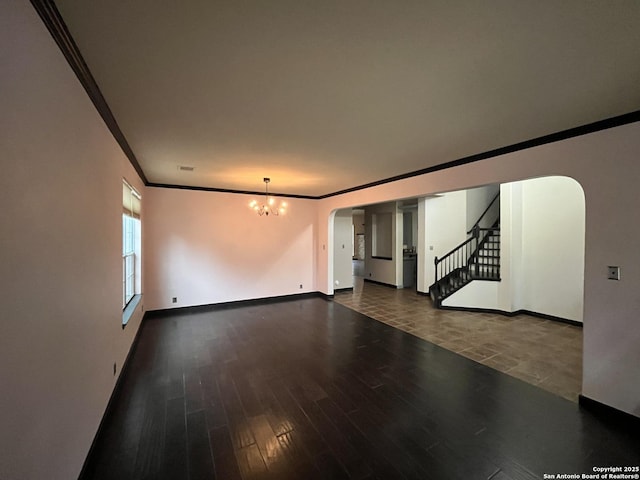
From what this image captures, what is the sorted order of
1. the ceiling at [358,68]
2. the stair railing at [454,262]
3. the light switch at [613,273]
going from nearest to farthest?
1. the ceiling at [358,68]
2. the light switch at [613,273]
3. the stair railing at [454,262]

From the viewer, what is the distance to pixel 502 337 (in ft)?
13.6

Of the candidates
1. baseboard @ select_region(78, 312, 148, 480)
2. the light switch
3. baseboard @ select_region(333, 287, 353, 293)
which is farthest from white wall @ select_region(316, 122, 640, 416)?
baseboard @ select_region(333, 287, 353, 293)

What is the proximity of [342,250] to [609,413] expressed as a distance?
5792 mm

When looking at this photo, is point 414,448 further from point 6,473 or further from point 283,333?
point 283,333

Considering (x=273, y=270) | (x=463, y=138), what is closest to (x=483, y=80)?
(x=463, y=138)

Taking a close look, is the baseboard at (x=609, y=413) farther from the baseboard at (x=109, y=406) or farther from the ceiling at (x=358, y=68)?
the baseboard at (x=109, y=406)

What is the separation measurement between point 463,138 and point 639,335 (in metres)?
2.29

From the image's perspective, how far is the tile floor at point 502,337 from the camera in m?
3.05

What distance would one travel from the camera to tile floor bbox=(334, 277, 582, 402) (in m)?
3.05

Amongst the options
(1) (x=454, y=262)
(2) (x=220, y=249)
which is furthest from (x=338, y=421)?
(1) (x=454, y=262)

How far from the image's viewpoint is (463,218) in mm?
7254

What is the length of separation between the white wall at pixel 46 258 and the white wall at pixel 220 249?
3354 mm

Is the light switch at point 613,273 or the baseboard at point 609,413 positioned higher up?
the light switch at point 613,273

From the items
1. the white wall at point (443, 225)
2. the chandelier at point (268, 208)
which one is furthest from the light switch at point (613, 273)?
the chandelier at point (268, 208)
